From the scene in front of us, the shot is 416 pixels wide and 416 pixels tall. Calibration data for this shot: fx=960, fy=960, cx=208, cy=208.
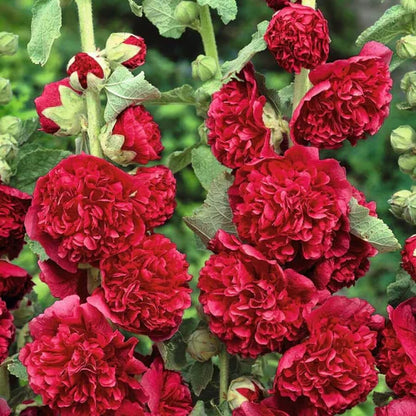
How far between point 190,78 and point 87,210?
2.20 meters

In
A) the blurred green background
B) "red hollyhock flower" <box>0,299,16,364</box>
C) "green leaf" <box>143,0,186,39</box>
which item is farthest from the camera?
the blurred green background

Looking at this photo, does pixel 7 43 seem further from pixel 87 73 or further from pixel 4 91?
pixel 87 73

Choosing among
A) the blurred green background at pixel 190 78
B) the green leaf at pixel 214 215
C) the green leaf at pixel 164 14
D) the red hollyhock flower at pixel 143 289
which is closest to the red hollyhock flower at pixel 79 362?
the red hollyhock flower at pixel 143 289

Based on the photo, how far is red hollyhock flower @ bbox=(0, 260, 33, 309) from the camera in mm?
1070

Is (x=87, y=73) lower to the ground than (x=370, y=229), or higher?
higher

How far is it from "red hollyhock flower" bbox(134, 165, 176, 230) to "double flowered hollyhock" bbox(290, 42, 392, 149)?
141mm

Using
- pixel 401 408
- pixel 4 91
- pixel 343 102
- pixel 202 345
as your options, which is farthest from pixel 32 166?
pixel 401 408

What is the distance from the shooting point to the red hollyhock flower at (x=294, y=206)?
3.01ft

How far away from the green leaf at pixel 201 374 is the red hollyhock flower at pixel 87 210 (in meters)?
0.19

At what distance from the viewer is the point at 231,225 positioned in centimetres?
103

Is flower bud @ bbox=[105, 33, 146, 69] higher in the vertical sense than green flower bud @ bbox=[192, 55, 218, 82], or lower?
higher

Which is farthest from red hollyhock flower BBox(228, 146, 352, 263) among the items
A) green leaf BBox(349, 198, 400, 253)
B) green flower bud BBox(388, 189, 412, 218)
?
green flower bud BBox(388, 189, 412, 218)

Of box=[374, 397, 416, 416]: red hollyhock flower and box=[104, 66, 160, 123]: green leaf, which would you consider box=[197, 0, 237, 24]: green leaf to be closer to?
box=[104, 66, 160, 123]: green leaf

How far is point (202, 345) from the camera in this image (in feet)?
3.41
